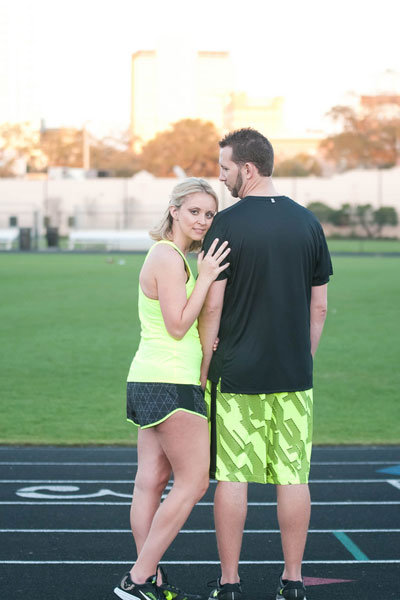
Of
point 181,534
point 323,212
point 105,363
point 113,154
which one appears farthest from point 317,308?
point 113,154

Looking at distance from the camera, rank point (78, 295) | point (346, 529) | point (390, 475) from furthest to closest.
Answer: point (78, 295), point (390, 475), point (346, 529)

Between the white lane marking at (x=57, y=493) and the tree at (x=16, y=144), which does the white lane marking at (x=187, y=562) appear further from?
the tree at (x=16, y=144)

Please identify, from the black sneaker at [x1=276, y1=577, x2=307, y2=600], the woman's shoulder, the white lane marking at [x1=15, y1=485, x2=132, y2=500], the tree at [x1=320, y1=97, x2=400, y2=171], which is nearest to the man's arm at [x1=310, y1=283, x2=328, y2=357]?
the woman's shoulder

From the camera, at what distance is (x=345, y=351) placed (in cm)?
1410

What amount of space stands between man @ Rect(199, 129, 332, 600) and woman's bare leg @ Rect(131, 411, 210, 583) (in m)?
0.11

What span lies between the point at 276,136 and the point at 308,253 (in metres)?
192

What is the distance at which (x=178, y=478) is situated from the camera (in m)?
4.20

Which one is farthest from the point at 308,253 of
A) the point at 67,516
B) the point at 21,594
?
the point at 67,516

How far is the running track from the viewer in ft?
15.6

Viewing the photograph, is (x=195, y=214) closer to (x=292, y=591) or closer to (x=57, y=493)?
(x=292, y=591)

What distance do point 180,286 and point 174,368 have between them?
353 mm

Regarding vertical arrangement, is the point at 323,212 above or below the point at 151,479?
below

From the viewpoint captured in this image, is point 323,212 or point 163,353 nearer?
point 163,353

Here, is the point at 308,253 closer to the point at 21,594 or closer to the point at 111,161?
the point at 21,594
